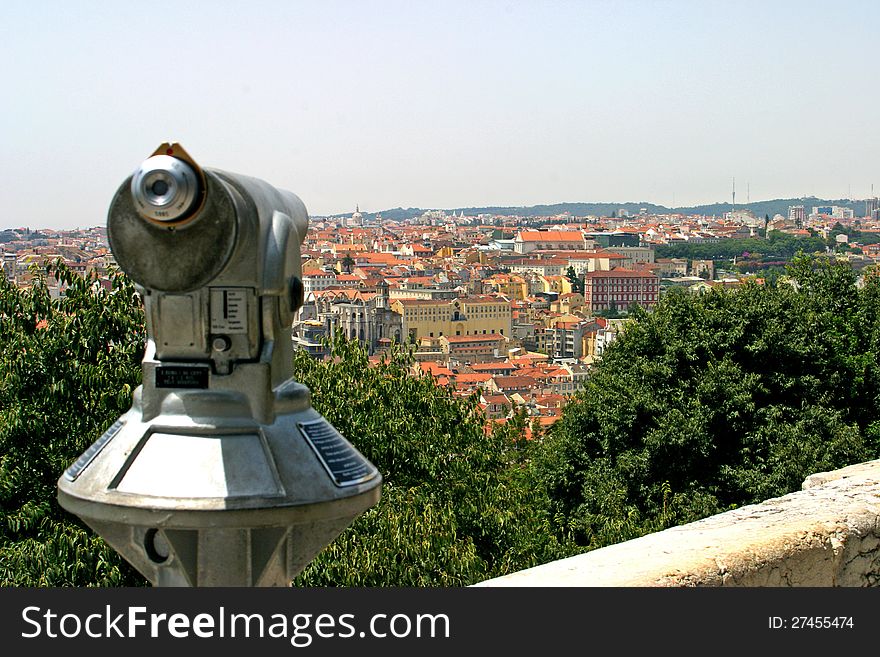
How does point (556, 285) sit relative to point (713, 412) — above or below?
below

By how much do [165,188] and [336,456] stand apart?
0.53m

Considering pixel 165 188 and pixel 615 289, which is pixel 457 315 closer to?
pixel 615 289

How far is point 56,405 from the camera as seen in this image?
6.49 metres

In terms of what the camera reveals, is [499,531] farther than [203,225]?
Yes

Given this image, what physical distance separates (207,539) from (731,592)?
1.57 m

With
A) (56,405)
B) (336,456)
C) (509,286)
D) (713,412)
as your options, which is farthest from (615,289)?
(336,456)

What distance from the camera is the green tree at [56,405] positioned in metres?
5.48

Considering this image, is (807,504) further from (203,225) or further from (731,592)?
(203,225)

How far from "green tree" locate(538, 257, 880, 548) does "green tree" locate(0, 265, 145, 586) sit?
4.55 meters

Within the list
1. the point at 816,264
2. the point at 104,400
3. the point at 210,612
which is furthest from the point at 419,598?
the point at 816,264

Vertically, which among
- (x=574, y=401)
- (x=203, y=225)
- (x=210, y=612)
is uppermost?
(x=203, y=225)

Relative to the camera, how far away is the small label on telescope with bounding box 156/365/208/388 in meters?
1.94

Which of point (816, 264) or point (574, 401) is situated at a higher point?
point (816, 264)

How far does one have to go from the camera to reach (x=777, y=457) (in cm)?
1022
